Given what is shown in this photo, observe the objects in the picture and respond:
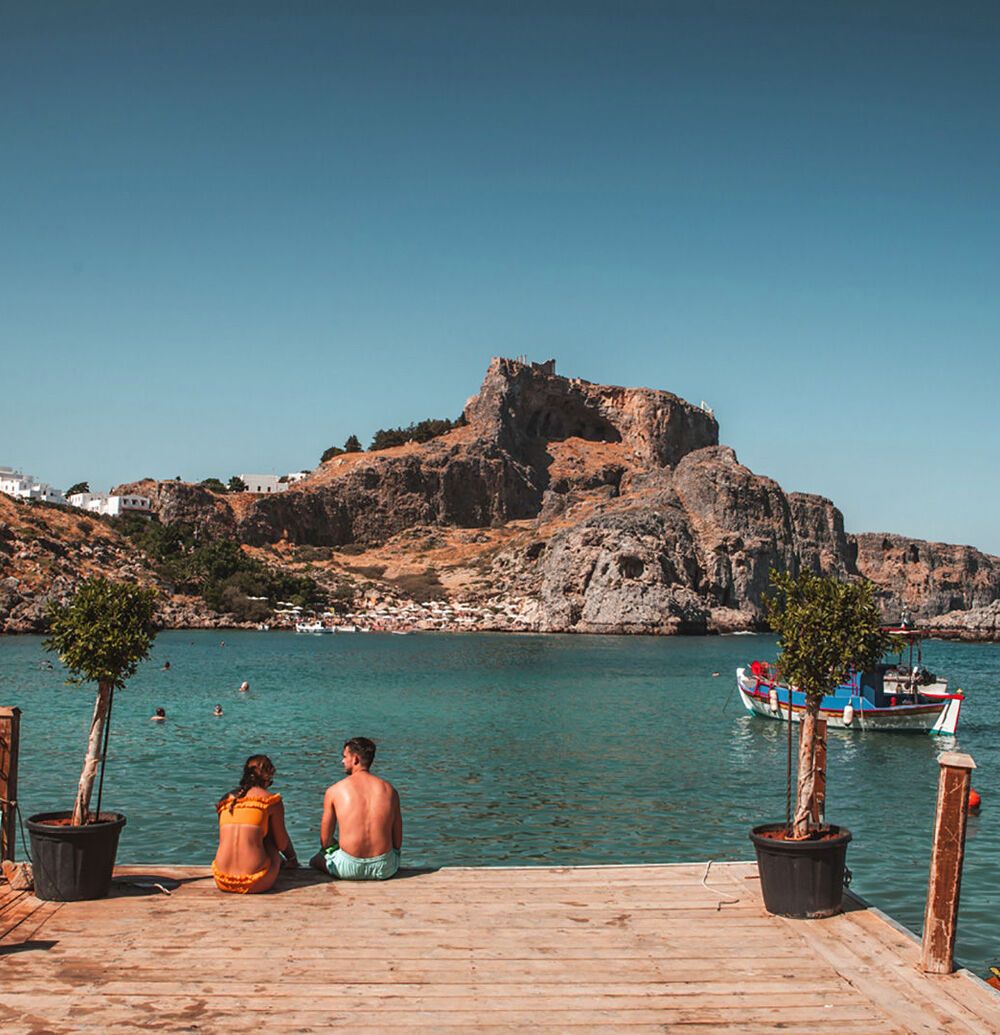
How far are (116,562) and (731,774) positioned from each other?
273 feet

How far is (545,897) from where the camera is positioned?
8.64 meters

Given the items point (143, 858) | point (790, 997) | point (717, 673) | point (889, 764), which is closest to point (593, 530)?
point (717, 673)

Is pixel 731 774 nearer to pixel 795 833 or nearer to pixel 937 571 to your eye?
pixel 795 833

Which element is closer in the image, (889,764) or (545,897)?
(545,897)

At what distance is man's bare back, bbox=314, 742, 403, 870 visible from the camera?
9.12m

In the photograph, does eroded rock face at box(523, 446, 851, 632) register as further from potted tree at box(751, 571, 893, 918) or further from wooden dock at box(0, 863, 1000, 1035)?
wooden dock at box(0, 863, 1000, 1035)

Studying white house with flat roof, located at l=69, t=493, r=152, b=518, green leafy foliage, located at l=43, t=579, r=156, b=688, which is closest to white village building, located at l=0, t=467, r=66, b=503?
white house with flat roof, located at l=69, t=493, r=152, b=518

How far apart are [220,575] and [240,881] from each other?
325 ft

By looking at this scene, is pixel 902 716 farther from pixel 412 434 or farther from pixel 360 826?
pixel 412 434

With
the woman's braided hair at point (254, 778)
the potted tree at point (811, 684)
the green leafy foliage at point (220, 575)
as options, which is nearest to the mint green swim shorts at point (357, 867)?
the woman's braided hair at point (254, 778)

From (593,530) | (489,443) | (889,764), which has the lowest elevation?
(889,764)

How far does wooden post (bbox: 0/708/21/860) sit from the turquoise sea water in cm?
493

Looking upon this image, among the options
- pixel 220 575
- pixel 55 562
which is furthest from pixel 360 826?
pixel 220 575

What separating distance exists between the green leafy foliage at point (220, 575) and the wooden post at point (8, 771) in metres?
90.1
